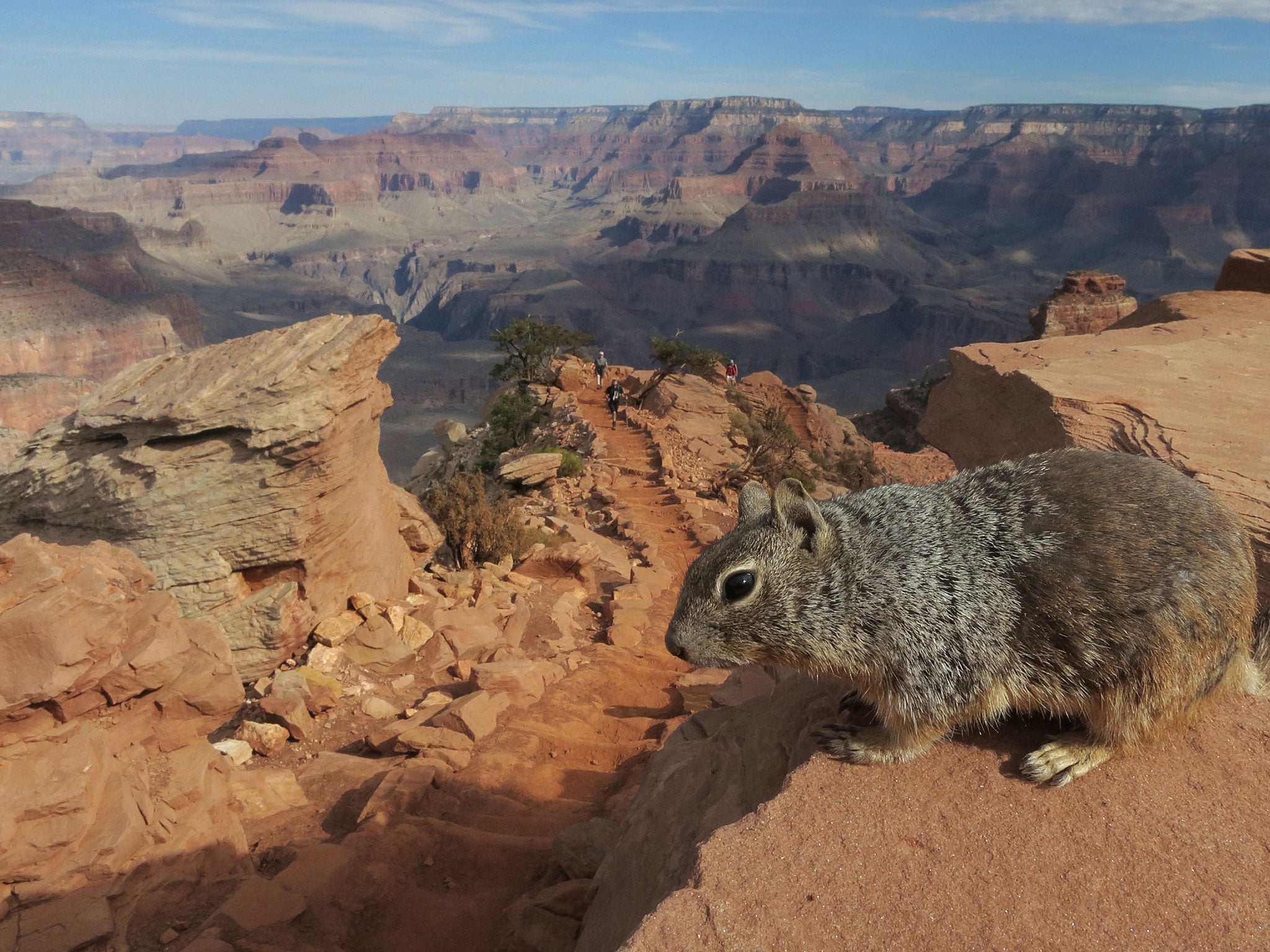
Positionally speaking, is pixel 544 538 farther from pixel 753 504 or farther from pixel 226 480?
pixel 753 504

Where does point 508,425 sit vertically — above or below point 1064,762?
below

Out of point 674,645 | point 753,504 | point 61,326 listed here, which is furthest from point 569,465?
point 61,326

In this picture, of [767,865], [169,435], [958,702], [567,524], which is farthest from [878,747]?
[567,524]

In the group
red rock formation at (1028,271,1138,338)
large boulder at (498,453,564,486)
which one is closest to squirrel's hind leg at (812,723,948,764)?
large boulder at (498,453,564,486)

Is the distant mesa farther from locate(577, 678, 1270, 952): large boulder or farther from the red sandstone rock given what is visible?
locate(577, 678, 1270, 952): large boulder

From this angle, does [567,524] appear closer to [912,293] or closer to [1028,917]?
[1028,917]

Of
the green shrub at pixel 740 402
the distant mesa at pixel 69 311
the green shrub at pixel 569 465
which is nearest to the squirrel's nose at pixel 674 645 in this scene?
the green shrub at pixel 569 465
